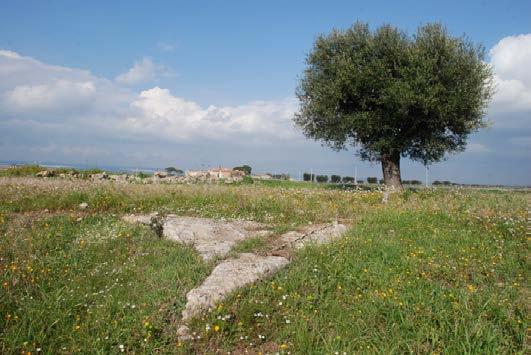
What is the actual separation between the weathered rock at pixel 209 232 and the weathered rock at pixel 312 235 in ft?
2.20

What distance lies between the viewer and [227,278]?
6.32 metres

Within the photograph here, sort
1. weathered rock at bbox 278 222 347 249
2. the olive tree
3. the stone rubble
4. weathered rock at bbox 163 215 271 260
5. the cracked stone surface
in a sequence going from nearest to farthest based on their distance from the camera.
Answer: the cracked stone surface
the stone rubble
weathered rock at bbox 163 215 271 260
weathered rock at bbox 278 222 347 249
the olive tree

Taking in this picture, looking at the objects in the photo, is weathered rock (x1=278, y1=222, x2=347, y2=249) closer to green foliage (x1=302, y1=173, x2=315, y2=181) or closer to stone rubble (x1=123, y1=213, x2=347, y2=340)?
stone rubble (x1=123, y1=213, x2=347, y2=340)

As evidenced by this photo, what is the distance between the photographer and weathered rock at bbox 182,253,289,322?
220 inches

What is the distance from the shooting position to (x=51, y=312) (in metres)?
5.66

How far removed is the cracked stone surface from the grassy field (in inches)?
6.9

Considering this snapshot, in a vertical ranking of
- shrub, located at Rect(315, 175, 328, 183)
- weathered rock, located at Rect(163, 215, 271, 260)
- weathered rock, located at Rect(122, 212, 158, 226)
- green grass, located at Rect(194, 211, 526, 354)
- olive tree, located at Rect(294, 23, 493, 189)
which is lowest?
green grass, located at Rect(194, 211, 526, 354)

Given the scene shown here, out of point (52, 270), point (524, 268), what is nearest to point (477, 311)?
point (524, 268)

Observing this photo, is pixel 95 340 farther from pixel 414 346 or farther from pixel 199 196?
pixel 199 196

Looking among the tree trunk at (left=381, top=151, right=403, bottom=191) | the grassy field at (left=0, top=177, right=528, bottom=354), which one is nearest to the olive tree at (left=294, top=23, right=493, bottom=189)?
the tree trunk at (left=381, top=151, right=403, bottom=191)

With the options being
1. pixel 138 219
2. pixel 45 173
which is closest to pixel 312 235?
pixel 138 219

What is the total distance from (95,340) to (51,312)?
3.56 feet

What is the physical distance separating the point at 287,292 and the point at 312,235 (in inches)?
121

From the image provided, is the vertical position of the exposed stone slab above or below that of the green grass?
above
